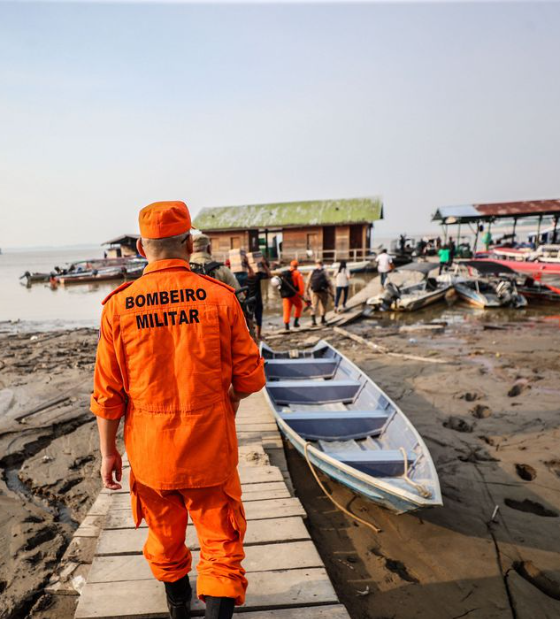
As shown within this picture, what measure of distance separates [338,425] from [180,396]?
11.3 feet

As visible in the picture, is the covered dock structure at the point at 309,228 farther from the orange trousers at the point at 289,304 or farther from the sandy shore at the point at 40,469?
the sandy shore at the point at 40,469

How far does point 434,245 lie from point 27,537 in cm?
3792

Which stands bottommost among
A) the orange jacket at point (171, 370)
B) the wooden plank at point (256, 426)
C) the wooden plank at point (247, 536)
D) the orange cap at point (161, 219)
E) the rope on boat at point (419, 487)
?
the wooden plank at point (256, 426)

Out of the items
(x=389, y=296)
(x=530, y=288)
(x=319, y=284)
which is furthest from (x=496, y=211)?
(x=319, y=284)

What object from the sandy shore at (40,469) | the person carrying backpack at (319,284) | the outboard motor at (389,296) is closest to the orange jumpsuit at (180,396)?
the sandy shore at (40,469)

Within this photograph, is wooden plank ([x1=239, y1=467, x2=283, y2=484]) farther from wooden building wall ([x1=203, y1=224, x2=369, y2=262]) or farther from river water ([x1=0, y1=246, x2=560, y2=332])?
wooden building wall ([x1=203, y1=224, x2=369, y2=262])

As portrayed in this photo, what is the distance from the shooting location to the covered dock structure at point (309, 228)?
30.9 m

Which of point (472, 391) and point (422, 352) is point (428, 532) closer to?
point (472, 391)

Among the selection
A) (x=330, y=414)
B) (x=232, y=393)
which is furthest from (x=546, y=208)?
(x=232, y=393)

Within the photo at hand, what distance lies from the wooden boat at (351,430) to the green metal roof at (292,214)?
82.5 ft

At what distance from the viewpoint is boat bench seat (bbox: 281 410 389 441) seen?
4633 millimetres

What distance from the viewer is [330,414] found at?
4750 millimetres

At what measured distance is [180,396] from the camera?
5.38ft

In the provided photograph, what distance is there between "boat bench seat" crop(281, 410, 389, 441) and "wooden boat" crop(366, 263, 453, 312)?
34.3ft
